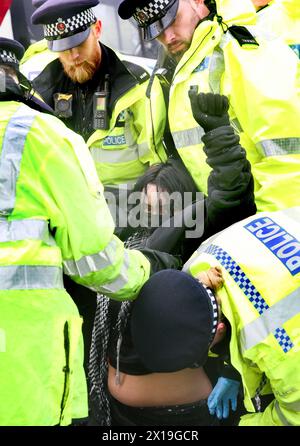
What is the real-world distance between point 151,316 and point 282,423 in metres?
0.53

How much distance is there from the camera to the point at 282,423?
2096 mm

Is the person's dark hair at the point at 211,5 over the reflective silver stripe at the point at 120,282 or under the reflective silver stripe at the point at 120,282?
over

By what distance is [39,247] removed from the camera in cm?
174

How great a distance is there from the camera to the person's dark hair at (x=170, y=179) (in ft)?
9.23

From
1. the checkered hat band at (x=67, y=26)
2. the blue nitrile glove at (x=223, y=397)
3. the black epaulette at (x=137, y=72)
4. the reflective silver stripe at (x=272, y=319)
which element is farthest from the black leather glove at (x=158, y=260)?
the checkered hat band at (x=67, y=26)

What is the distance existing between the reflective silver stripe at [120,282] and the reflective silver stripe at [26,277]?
221 mm

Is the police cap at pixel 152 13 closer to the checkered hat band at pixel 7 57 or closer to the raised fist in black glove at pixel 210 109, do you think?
the raised fist in black glove at pixel 210 109

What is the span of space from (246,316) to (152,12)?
146 cm

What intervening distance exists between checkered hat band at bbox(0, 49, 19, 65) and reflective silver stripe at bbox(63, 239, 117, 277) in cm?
57

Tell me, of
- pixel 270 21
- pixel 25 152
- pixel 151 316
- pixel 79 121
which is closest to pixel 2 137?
pixel 25 152

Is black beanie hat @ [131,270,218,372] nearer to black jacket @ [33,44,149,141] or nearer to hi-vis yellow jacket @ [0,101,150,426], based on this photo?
hi-vis yellow jacket @ [0,101,150,426]

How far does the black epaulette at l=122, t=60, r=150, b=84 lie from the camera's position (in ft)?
10.7

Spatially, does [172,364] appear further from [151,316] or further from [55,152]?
[55,152]

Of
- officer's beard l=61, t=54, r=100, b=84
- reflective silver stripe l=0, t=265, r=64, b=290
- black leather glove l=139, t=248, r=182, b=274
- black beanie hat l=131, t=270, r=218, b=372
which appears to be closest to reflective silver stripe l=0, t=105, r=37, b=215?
reflective silver stripe l=0, t=265, r=64, b=290
